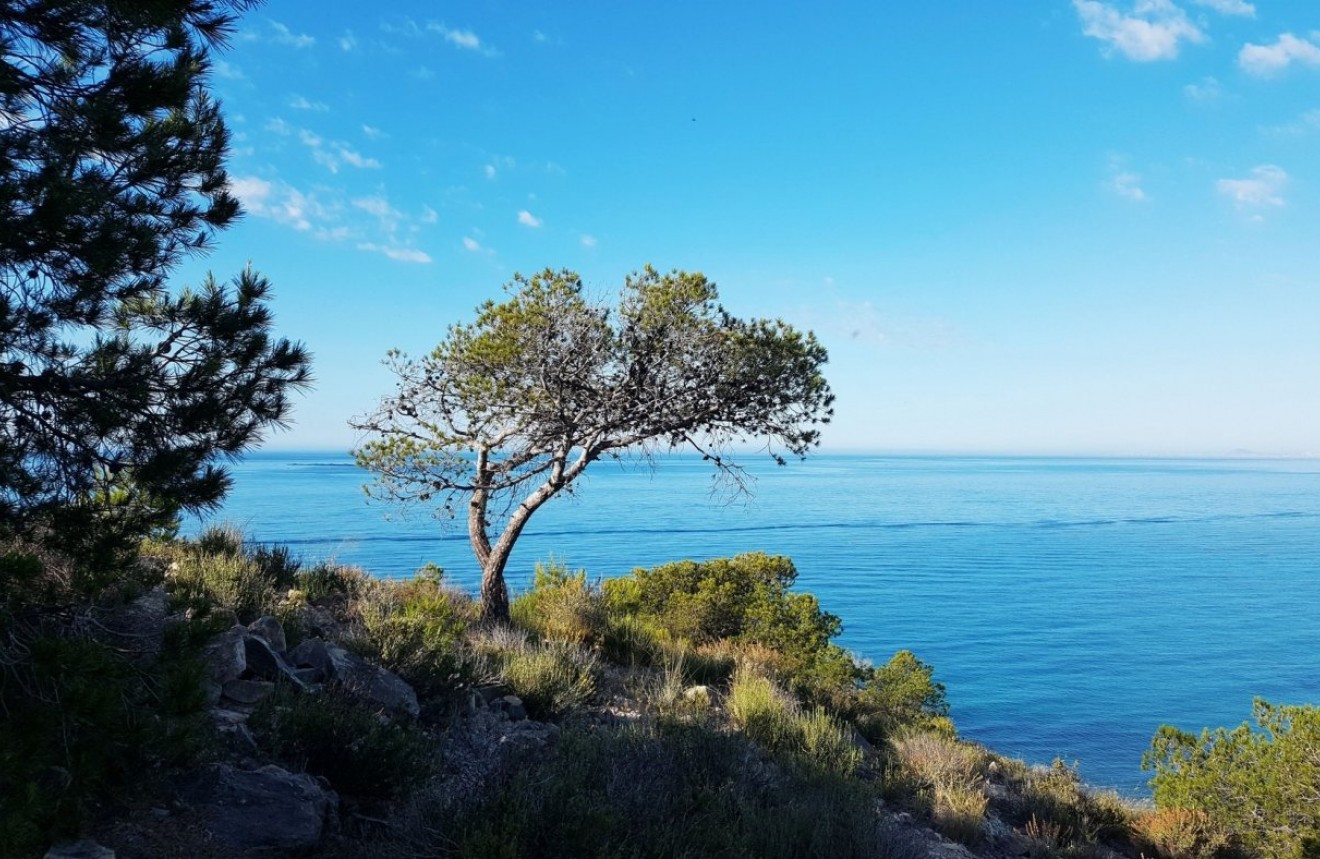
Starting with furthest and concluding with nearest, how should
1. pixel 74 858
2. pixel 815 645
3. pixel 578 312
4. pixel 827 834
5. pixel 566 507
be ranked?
pixel 566 507, pixel 815 645, pixel 578 312, pixel 827 834, pixel 74 858

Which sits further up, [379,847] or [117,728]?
[117,728]

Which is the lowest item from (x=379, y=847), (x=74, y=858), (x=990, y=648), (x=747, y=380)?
(x=990, y=648)

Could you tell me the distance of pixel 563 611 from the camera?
44.2ft

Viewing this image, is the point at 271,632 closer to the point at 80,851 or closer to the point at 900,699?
the point at 80,851

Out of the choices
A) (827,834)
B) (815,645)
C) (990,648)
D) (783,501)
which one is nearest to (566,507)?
(783,501)

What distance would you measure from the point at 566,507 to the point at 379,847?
78.7 meters

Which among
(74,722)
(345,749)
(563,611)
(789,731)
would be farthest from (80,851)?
(563,611)

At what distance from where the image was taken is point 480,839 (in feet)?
12.2

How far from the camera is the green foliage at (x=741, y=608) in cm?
1536

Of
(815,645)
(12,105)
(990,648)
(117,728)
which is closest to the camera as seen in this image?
(117,728)

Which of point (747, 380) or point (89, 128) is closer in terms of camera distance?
point (89, 128)

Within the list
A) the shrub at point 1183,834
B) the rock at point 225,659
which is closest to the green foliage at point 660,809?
the rock at point 225,659

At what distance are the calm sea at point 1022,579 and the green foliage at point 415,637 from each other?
2.48 meters

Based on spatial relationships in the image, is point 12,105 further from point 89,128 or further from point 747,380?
point 747,380
